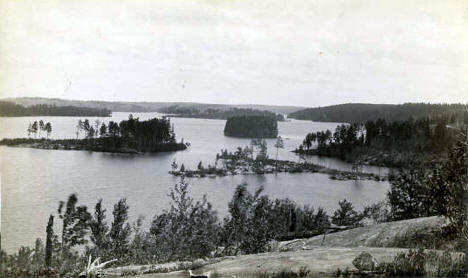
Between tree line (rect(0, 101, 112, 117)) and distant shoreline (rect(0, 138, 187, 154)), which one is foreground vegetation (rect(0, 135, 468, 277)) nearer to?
tree line (rect(0, 101, 112, 117))

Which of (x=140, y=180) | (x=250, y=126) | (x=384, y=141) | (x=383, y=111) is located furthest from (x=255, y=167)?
(x=383, y=111)

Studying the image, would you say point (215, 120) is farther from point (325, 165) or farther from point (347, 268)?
point (347, 268)

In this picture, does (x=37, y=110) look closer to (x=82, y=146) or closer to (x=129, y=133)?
(x=82, y=146)

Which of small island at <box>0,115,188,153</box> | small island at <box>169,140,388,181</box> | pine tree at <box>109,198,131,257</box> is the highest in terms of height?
small island at <box>0,115,188,153</box>

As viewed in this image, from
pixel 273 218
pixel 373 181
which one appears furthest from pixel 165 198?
pixel 373 181

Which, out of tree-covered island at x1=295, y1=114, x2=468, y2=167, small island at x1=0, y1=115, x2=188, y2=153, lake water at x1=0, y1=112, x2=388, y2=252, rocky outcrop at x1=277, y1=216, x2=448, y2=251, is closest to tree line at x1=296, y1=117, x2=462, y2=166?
tree-covered island at x1=295, y1=114, x2=468, y2=167

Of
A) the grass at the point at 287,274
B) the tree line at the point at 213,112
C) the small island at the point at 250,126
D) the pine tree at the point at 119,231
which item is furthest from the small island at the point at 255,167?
the grass at the point at 287,274
